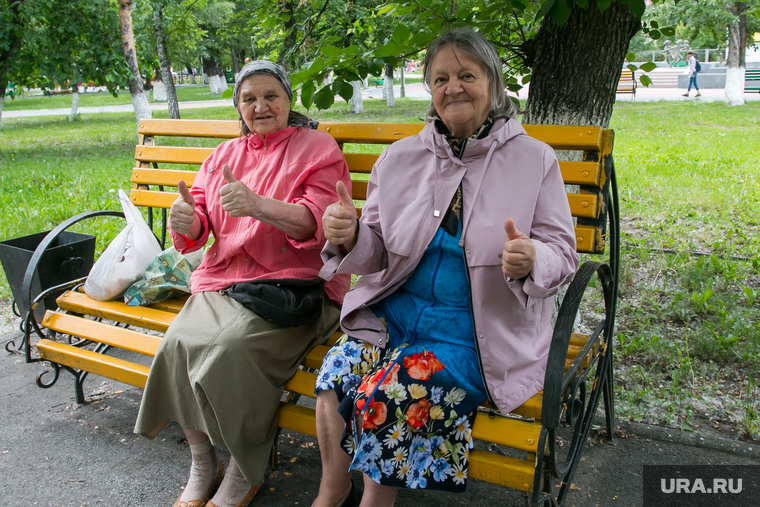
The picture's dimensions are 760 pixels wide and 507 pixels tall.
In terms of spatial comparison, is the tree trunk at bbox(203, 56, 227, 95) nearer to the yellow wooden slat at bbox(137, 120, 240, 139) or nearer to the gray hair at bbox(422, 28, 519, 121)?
the yellow wooden slat at bbox(137, 120, 240, 139)

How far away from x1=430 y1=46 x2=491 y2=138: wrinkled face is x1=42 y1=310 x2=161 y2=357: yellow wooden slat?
1536 millimetres

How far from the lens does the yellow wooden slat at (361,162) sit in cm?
287

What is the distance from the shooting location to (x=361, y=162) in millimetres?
2893

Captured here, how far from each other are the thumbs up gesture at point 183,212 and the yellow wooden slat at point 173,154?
2.27ft

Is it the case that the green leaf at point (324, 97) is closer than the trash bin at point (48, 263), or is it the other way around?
the green leaf at point (324, 97)

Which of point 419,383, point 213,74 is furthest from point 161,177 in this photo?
point 213,74

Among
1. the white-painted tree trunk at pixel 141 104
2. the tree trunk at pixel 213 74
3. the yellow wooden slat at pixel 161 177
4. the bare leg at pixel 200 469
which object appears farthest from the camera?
the tree trunk at pixel 213 74

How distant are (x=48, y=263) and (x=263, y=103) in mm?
1643

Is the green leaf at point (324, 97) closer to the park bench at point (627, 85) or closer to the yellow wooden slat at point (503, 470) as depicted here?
the yellow wooden slat at point (503, 470)

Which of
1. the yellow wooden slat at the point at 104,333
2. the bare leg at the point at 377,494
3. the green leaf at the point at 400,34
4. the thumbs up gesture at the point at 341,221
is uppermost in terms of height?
the green leaf at the point at 400,34

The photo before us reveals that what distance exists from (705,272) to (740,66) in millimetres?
16446

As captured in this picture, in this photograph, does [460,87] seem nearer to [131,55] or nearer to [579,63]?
[579,63]

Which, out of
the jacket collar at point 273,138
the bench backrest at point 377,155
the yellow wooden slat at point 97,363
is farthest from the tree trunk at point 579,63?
the yellow wooden slat at point 97,363

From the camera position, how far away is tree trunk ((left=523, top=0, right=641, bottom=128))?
9.21 ft
